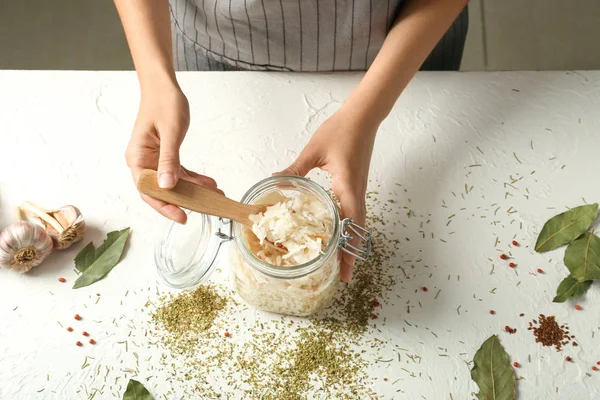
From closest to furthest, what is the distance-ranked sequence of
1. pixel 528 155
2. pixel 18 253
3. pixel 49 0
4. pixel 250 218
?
pixel 250 218, pixel 18 253, pixel 528 155, pixel 49 0

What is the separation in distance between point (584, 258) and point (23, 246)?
0.86 meters

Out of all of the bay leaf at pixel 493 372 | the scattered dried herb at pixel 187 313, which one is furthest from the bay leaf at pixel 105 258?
the bay leaf at pixel 493 372

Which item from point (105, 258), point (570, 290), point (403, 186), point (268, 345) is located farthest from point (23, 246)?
point (570, 290)

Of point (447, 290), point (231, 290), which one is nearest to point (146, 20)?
point (231, 290)

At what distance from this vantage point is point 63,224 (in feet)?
2.95

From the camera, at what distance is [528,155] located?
3.19 ft

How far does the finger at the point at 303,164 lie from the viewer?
811 millimetres

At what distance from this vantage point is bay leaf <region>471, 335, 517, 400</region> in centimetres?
79

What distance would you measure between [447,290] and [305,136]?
35cm

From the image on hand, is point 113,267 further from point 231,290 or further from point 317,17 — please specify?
point 317,17

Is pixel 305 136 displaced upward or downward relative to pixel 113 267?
upward

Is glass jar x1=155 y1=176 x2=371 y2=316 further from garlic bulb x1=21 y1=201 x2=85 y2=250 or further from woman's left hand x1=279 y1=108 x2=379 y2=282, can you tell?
garlic bulb x1=21 y1=201 x2=85 y2=250

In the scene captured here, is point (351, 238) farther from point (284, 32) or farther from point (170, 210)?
point (284, 32)

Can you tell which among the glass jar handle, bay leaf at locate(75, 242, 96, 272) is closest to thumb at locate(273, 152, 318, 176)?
the glass jar handle
